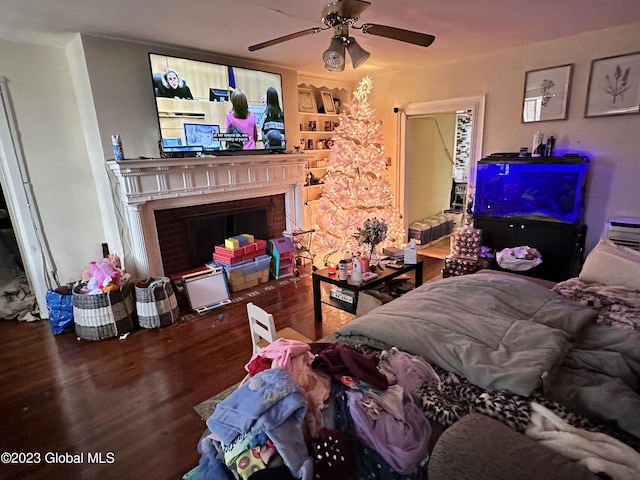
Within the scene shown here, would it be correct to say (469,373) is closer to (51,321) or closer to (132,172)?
(132,172)

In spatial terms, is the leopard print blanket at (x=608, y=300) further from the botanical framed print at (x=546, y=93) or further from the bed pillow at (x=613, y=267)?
the botanical framed print at (x=546, y=93)

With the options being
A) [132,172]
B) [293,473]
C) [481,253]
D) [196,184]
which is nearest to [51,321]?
[132,172]

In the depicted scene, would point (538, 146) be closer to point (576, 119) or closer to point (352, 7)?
point (576, 119)

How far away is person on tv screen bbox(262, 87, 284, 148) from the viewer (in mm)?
3828

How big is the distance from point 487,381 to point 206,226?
3.15 metres

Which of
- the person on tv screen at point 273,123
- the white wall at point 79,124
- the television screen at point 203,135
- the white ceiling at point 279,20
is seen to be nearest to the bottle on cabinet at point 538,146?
the white ceiling at point 279,20

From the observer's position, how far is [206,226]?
3.76 meters

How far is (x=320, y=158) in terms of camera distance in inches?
197

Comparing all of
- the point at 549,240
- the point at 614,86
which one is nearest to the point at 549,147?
the point at 614,86

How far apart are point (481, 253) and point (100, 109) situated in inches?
151

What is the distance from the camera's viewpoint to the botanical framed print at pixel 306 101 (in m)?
4.58

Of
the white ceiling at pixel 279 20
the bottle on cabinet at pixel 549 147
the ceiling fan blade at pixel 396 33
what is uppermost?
the white ceiling at pixel 279 20

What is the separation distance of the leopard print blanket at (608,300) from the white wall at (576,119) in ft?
5.16

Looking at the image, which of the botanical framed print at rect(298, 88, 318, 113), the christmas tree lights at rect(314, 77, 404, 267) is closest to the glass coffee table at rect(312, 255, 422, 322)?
the christmas tree lights at rect(314, 77, 404, 267)
